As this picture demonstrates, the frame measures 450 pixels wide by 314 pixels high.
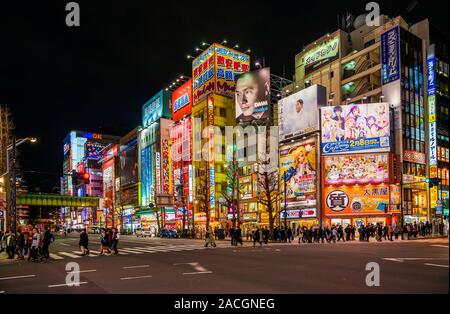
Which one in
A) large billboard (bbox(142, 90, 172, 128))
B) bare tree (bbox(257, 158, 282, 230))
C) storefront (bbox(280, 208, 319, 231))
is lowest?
storefront (bbox(280, 208, 319, 231))

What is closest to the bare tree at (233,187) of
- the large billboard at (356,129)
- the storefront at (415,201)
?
the large billboard at (356,129)

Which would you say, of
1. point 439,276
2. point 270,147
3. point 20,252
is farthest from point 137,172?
point 439,276

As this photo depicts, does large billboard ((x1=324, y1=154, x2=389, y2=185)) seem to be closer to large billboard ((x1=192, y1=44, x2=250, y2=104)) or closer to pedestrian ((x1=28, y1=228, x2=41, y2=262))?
large billboard ((x1=192, y1=44, x2=250, y2=104))

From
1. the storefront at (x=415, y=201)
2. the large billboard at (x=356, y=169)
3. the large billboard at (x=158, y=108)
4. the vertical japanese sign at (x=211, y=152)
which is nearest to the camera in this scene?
the large billboard at (x=356, y=169)

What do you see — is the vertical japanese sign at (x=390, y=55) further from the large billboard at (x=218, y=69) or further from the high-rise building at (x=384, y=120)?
the large billboard at (x=218, y=69)

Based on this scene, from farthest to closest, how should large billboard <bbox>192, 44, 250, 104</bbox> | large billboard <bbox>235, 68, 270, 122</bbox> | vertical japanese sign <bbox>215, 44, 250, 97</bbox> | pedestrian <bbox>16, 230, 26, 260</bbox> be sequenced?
1. vertical japanese sign <bbox>215, 44, 250, 97</bbox>
2. large billboard <bbox>192, 44, 250, 104</bbox>
3. large billboard <bbox>235, 68, 270, 122</bbox>
4. pedestrian <bbox>16, 230, 26, 260</bbox>

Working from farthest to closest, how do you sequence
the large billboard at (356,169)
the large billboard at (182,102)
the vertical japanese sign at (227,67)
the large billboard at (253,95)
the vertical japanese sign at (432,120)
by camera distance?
the large billboard at (182,102) < the vertical japanese sign at (227,67) < the large billboard at (253,95) < the vertical japanese sign at (432,120) < the large billboard at (356,169)

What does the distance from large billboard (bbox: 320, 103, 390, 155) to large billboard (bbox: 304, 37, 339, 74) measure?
17.0 metres

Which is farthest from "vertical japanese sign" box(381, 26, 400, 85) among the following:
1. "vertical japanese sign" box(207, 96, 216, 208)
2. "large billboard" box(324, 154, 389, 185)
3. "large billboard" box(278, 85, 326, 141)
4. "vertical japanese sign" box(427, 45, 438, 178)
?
"vertical japanese sign" box(207, 96, 216, 208)

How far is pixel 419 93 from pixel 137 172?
7553 cm

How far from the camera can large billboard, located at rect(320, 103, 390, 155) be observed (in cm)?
5316

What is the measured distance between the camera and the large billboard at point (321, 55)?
→ 2699 inches

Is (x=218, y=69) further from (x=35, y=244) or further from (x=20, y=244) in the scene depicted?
(x=35, y=244)

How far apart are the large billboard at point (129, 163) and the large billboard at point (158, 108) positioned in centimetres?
1156
